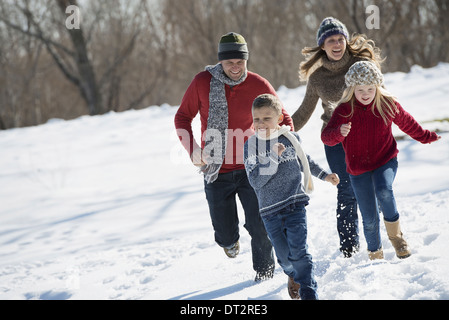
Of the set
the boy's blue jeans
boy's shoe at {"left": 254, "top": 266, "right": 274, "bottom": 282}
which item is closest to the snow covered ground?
boy's shoe at {"left": 254, "top": 266, "right": 274, "bottom": 282}

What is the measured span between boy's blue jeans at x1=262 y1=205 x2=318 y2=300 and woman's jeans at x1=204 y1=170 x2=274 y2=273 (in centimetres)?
67

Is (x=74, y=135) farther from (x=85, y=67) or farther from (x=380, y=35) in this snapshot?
(x=380, y=35)

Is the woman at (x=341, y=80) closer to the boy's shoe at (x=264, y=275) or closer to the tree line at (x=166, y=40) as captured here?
the boy's shoe at (x=264, y=275)

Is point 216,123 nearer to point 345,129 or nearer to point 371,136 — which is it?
point 345,129

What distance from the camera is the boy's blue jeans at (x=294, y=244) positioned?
2.93 meters

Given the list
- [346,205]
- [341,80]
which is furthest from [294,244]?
[341,80]

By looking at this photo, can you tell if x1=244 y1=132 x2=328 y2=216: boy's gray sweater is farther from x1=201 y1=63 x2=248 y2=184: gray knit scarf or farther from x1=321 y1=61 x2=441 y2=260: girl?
x1=201 y1=63 x2=248 y2=184: gray knit scarf

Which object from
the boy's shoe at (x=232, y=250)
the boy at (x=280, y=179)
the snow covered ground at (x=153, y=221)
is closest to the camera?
the boy at (x=280, y=179)

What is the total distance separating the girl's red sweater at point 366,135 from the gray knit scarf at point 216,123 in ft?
2.70

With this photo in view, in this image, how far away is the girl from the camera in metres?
3.37

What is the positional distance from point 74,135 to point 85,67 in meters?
8.63

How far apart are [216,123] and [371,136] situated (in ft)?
3.89

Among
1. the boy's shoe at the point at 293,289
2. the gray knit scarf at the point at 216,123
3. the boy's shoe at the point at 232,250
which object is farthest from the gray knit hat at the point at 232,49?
the boy's shoe at the point at 293,289

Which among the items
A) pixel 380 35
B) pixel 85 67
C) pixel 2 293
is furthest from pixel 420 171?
pixel 85 67
